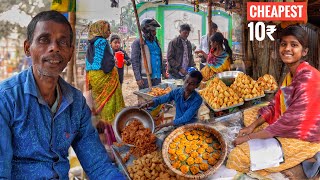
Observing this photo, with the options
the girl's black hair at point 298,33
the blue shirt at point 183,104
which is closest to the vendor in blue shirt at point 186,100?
the blue shirt at point 183,104

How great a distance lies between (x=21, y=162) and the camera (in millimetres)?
1542

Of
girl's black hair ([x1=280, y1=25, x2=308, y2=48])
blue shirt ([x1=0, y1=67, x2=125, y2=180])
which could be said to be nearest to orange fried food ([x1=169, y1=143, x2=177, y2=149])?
blue shirt ([x1=0, y1=67, x2=125, y2=180])

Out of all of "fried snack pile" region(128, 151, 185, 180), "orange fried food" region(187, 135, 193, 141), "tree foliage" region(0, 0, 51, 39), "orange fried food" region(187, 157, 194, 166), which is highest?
"tree foliage" region(0, 0, 51, 39)

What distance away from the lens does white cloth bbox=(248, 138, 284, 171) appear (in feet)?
8.56

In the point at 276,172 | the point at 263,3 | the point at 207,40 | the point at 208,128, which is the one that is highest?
the point at 263,3

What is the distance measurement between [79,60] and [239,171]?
1.60 meters

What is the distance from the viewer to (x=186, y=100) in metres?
3.01

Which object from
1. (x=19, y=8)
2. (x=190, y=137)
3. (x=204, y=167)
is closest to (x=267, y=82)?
(x=190, y=137)

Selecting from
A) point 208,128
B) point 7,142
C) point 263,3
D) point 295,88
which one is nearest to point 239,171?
point 208,128

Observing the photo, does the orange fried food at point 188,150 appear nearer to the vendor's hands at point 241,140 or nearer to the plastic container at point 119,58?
the vendor's hands at point 241,140

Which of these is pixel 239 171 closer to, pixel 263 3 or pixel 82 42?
pixel 263 3

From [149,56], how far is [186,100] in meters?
0.51

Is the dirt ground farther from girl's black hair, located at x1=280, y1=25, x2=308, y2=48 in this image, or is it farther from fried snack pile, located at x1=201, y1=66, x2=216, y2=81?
girl's black hair, located at x1=280, y1=25, x2=308, y2=48

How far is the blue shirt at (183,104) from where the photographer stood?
300 centimetres
